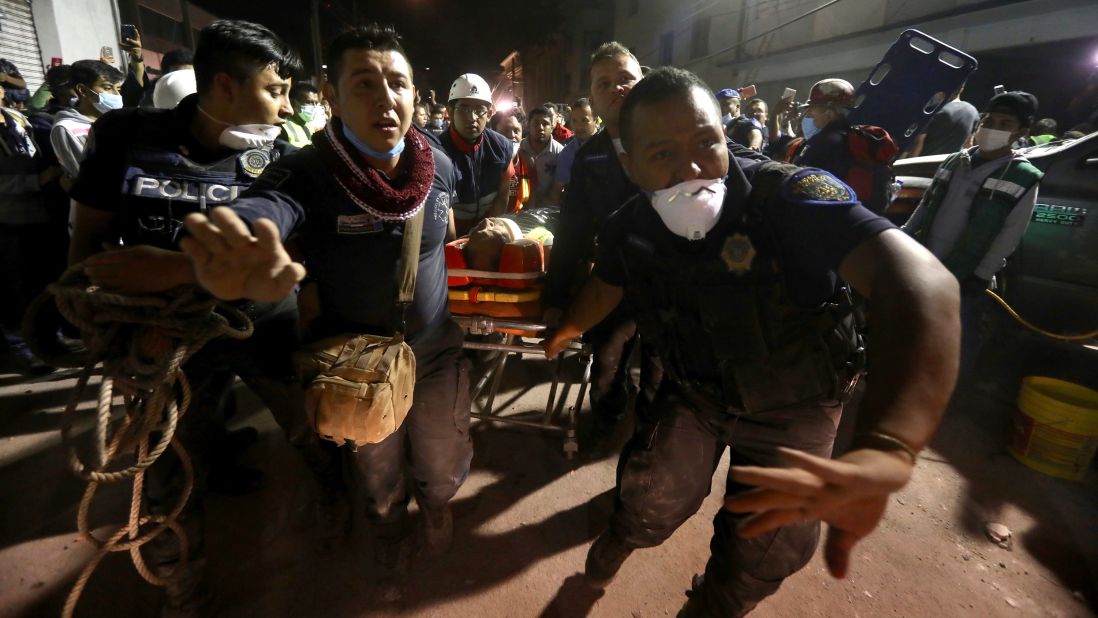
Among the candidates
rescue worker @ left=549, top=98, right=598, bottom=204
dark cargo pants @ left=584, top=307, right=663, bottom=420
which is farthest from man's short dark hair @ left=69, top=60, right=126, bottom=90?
dark cargo pants @ left=584, top=307, right=663, bottom=420

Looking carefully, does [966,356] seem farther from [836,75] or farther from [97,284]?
[836,75]

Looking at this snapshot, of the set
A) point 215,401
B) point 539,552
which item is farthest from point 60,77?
point 539,552

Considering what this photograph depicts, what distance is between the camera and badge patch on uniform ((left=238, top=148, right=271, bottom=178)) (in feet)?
6.23

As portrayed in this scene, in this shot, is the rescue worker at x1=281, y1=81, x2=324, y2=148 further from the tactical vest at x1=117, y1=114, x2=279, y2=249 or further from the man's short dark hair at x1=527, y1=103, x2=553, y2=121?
the man's short dark hair at x1=527, y1=103, x2=553, y2=121

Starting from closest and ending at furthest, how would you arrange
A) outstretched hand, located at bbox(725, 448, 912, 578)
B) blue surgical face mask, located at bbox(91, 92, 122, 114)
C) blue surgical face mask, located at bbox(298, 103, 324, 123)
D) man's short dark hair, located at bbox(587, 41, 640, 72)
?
outstretched hand, located at bbox(725, 448, 912, 578), man's short dark hair, located at bbox(587, 41, 640, 72), blue surgical face mask, located at bbox(91, 92, 122, 114), blue surgical face mask, located at bbox(298, 103, 324, 123)

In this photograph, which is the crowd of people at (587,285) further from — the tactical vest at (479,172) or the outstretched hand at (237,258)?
the tactical vest at (479,172)

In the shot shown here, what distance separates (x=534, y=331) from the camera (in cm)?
248

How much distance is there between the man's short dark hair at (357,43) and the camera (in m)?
1.71

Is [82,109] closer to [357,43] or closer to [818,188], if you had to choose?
[357,43]

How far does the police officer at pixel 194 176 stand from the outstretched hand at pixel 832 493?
200 cm

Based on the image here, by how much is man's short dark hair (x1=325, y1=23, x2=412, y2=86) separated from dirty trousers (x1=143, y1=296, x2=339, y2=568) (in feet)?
3.38

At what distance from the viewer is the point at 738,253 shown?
1528mm

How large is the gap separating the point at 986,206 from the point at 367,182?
421cm

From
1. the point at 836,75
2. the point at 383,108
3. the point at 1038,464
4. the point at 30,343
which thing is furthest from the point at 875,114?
the point at 836,75
